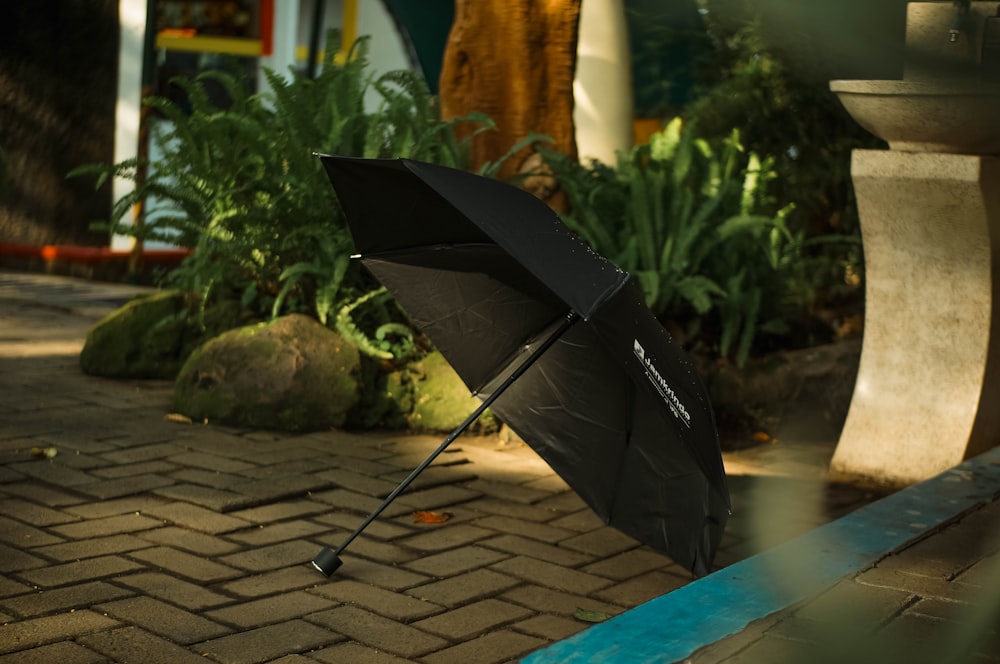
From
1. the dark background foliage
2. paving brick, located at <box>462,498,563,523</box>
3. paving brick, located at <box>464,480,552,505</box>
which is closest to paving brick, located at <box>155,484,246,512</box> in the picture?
paving brick, located at <box>462,498,563,523</box>

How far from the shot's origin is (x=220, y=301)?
6797 millimetres

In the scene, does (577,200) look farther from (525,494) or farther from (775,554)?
(775,554)

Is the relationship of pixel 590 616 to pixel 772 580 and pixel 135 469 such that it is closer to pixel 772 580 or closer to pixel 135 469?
pixel 772 580

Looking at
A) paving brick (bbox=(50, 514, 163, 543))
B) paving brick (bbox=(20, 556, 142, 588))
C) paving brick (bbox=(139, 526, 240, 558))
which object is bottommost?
paving brick (bbox=(20, 556, 142, 588))

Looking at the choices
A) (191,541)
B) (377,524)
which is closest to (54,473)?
(191,541)

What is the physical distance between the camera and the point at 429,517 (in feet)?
15.7

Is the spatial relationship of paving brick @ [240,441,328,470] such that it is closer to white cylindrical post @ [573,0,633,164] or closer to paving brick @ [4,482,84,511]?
paving brick @ [4,482,84,511]

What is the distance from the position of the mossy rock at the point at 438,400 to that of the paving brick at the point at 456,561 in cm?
164

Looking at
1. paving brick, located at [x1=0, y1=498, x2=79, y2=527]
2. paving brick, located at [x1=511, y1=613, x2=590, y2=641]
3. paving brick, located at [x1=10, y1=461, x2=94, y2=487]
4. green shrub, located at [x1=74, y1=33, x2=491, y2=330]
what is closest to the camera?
paving brick, located at [x1=511, y1=613, x2=590, y2=641]

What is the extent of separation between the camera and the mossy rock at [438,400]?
609cm

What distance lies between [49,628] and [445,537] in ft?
4.93

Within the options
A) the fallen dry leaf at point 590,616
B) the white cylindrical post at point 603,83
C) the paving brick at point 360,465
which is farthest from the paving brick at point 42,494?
the white cylindrical post at point 603,83

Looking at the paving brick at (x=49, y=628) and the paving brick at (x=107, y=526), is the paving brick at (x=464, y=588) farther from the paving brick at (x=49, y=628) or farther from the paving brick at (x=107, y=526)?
the paving brick at (x=107, y=526)

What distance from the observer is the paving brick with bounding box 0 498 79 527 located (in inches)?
174
